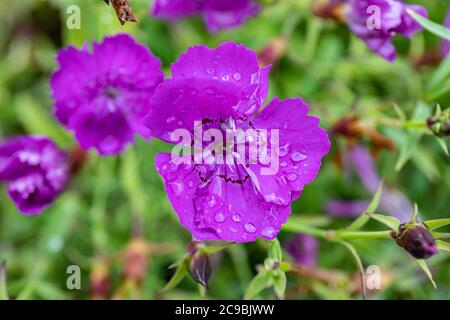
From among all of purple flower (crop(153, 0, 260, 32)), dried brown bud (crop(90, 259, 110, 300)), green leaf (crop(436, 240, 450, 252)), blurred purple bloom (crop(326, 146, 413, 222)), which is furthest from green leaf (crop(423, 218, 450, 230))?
dried brown bud (crop(90, 259, 110, 300))

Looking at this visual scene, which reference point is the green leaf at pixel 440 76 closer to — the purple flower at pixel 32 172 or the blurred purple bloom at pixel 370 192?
the blurred purple bloom at pixel 370 192

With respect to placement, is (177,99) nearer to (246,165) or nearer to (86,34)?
(246,165)

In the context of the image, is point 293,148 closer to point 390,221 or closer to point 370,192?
point 390,221

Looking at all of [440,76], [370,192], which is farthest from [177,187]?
[370,192]

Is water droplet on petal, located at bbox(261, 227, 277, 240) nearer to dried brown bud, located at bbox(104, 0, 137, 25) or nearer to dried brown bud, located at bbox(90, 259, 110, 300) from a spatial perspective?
dried brown bud, located at bbox(104, 0, 137, 25)
